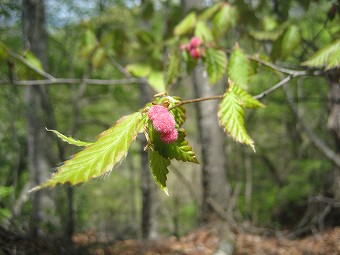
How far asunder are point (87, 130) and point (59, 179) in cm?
915

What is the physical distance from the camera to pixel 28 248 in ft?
6.22

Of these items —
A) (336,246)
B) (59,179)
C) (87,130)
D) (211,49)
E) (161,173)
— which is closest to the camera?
(59,179)

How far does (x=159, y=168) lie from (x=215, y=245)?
111 inches

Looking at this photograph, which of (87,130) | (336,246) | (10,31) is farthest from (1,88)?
(336,246)

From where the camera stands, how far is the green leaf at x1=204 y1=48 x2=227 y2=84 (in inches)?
62.6

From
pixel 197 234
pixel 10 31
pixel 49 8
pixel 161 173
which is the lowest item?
pixel 197 234

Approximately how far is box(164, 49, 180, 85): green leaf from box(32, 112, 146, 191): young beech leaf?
93 cm

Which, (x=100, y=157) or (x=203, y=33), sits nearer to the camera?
(x=100, y=157)

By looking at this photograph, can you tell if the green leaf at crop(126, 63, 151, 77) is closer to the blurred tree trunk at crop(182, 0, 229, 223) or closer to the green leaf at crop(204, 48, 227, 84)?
the green leaf at crop(204, 48, 227, 84)

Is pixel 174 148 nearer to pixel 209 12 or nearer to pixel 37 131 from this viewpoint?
pixel 209 12

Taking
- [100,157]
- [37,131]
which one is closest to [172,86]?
[100,157]

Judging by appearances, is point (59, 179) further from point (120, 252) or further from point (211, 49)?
point (120, 252)

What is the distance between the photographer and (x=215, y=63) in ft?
5.28

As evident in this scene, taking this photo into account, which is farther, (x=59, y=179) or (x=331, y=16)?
(x=331, y=16)
